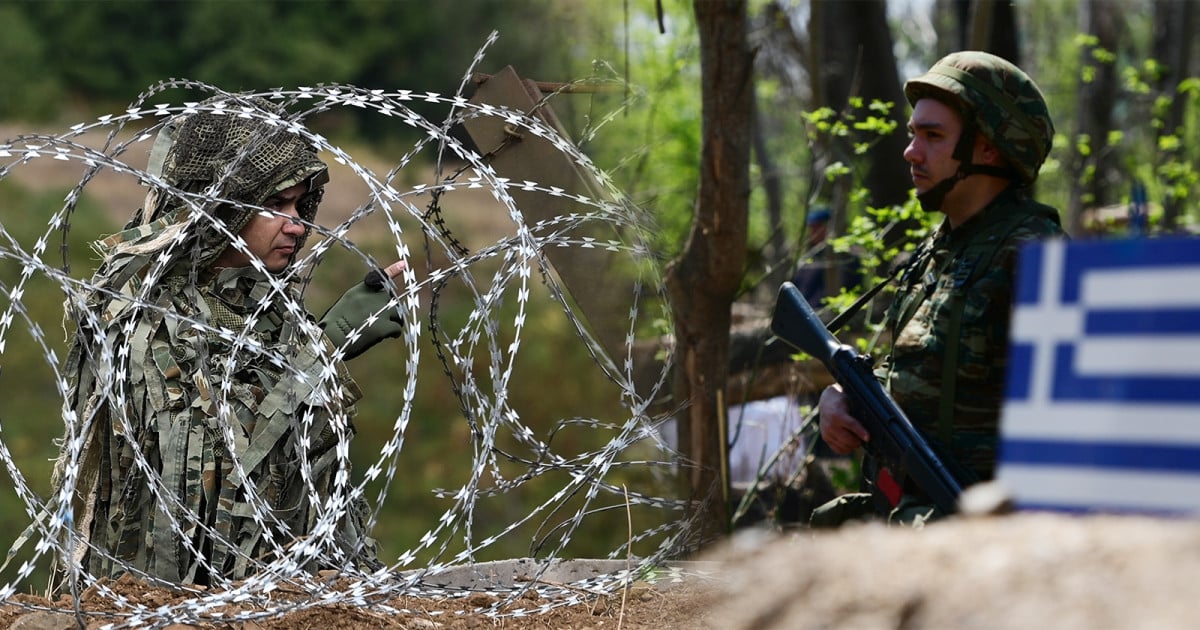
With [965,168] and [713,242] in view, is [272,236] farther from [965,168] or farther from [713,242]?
[713,242]

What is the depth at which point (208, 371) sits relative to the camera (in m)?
3.28

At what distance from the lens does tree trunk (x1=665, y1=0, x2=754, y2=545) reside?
5.04 m

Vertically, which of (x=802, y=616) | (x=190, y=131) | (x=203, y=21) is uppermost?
(x=203, y=21)

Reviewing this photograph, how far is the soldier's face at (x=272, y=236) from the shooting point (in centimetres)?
344

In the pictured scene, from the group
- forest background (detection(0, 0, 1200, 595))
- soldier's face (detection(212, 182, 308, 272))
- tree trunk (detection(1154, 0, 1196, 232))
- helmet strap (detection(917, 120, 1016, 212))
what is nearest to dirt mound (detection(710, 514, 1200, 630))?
helmet strap (detection(917, 120, 1016, 212))

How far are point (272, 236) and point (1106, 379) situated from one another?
229 centimetres

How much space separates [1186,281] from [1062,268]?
18cm

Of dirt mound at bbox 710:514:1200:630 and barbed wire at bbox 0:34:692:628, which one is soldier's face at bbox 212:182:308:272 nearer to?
barbed wire at bbox 0:34:692:628

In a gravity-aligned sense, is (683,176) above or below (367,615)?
above

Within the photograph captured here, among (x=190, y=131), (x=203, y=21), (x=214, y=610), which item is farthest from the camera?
(x=203, y=21)

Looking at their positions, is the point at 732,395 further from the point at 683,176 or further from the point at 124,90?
the point at 124,90

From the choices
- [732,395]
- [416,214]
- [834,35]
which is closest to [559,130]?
[416,214]

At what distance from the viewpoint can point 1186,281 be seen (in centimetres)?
179

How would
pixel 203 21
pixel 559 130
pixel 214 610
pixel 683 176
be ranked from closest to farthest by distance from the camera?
pixel 214 610 < pixel 559 130 < pixel 683 176 < pixel 203 21
